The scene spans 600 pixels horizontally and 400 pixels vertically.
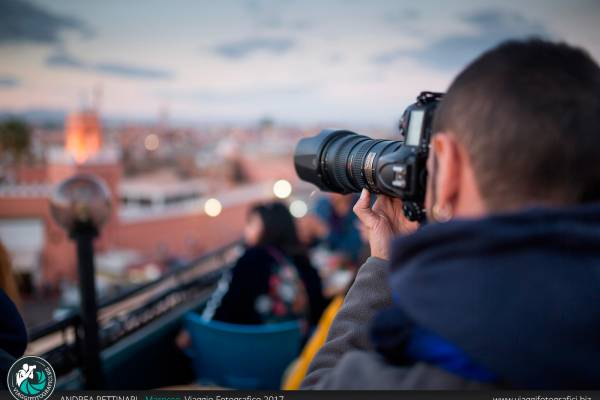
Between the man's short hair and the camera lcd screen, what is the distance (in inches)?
4.7

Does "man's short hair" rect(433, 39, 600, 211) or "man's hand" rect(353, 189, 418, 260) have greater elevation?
"man's short hair" rect(433, 39, 600, 211)

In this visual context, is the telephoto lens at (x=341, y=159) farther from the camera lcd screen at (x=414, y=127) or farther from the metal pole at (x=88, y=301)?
the metal pole at (x=88, y=301)

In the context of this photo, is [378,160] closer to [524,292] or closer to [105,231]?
[524,292]

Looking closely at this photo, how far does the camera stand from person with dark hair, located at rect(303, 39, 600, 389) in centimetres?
36

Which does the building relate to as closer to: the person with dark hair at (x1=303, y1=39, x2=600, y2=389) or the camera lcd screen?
the camera lcd screen

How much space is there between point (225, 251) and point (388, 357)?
8.87 feet

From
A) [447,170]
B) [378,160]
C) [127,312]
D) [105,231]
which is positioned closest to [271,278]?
[127,312]

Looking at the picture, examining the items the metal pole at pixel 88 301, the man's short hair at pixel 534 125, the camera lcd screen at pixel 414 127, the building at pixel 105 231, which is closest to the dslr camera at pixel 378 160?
the camera lcd screen at pixel 414 127

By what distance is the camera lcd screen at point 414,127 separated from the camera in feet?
1.78

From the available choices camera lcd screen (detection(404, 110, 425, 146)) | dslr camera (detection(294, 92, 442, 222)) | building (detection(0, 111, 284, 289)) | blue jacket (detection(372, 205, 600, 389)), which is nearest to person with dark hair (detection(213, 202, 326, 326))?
dslr camera (detection(294, 92, 442, 222))

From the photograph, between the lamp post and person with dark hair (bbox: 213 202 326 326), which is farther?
person with dark hair (bbox: 213 202 326 326)

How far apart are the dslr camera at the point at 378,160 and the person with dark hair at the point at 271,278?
107 centimetres

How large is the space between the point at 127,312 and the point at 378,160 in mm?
1625

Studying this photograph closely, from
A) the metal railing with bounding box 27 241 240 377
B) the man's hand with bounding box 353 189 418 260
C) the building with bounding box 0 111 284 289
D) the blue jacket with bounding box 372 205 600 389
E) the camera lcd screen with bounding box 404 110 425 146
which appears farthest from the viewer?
the building with bounding box 0 111 284 289
